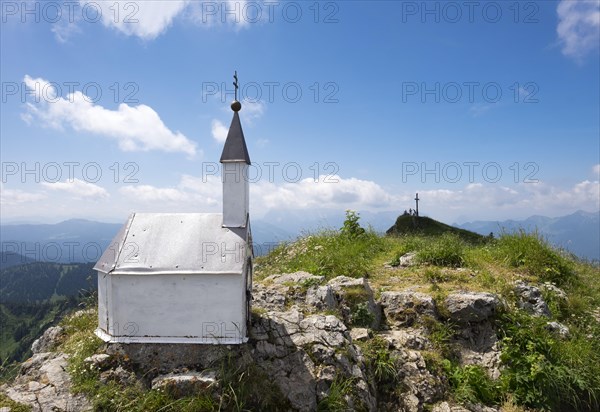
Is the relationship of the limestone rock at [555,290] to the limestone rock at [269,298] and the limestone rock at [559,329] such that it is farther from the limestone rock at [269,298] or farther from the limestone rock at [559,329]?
the limestone rock at [269,298]

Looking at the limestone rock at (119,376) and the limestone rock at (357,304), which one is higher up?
the limestone rock at (357,304)

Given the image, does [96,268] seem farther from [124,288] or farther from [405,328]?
[405,328]

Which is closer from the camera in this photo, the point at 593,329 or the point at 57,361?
the point at 57,361

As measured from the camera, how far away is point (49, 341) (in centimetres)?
971

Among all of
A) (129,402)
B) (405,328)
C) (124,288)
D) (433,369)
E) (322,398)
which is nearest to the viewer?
(129,402)

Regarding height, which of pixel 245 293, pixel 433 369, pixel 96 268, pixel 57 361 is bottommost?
pixel 433 369

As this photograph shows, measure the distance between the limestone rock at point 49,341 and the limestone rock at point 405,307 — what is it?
383 inches

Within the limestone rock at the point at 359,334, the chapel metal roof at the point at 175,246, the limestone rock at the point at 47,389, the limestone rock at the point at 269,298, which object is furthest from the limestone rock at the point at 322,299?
the limestone rock at the point at 47,389

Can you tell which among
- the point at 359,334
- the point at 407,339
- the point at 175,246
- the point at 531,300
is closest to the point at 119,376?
the point at 175,246

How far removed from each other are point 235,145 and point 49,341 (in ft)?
26.1

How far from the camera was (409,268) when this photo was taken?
1372 centimetres

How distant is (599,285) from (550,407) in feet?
27.4

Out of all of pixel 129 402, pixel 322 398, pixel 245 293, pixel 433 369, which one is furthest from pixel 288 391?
pixel 433 369

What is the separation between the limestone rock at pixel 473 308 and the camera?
9.97m
